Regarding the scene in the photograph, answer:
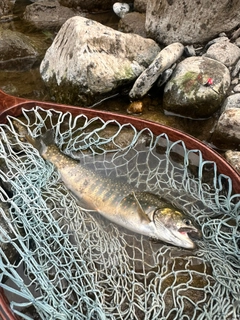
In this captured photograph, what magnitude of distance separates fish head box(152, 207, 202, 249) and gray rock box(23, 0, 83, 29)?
4.42 metres

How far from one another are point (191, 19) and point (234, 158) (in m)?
1.97

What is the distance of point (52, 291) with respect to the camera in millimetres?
2367

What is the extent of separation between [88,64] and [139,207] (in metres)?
1.95

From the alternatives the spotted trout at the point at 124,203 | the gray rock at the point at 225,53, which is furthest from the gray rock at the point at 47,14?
the spotted trout at the point at 124,203

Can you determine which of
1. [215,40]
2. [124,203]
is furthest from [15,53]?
[124,203]

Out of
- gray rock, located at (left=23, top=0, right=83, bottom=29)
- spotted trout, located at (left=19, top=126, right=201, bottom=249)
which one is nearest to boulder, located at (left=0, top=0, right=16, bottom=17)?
gray rock, located at (left=23, top=0, right=83, bottom=29)

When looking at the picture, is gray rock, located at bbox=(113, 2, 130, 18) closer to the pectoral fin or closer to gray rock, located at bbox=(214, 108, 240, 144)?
gray rock, located at bbox=(214, 108, 240, 144)

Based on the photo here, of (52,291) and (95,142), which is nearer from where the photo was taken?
(52,291)

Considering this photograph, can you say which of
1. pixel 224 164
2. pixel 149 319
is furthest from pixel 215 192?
pixel 149 319

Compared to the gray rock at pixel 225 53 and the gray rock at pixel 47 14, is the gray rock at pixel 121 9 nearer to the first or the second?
the gray rock at pixel 47 14

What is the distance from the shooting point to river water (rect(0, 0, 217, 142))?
398 centimetres

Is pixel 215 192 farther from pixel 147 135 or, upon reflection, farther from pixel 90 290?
pixel 90 290

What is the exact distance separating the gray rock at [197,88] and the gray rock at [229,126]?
29cm

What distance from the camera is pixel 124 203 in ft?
9.00
